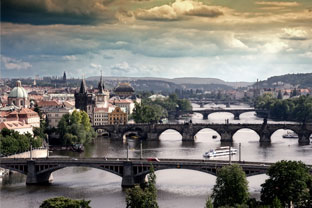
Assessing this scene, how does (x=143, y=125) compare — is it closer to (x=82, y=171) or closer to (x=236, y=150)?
(x=236, y=150)

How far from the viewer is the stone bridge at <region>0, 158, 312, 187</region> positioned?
4928 centimetres

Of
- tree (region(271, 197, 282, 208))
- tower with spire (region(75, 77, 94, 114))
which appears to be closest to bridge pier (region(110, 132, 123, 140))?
tower with spire (region(75, 77, 94, 114))

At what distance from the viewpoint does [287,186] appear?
39094mm

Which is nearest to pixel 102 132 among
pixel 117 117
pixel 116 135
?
pixel 116 135

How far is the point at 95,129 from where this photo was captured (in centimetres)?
9325

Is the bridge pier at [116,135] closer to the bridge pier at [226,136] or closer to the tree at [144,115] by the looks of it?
the tree at [144,115]

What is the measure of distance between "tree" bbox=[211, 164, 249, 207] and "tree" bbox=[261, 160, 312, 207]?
1.19 m

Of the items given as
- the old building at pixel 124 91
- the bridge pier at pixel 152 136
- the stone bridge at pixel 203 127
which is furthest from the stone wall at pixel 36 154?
the old building at pixel 124 91

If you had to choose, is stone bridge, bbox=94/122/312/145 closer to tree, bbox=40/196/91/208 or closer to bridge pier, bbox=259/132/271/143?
bridge pier, bbox=259/132/271/143

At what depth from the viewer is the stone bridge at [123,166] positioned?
49.3m

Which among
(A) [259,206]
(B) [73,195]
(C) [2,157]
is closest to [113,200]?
(B) [73,195]

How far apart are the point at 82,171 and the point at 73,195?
10.8 metres

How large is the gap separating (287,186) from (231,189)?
2969 millimetres

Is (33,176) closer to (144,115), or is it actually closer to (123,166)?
(123,166)
